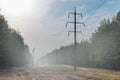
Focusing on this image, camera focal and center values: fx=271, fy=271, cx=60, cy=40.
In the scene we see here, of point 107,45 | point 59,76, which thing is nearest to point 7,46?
point 107,45

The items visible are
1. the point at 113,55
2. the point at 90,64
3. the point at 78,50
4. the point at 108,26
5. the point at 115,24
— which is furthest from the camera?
the point at 78,50

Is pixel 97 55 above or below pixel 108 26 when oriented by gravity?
below

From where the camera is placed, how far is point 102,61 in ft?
285

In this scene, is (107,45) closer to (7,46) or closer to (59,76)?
(7,46)

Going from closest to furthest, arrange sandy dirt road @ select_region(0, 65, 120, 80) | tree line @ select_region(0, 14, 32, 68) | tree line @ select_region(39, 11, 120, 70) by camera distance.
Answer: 1. sandy dirt road @ select_region(0, 65, 120, 80)
2. tree line @ select_region(39, 11, 120, 70)
3. tree line @ select_region(0, 14, 32, 68)

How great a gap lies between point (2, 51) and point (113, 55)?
32.5m

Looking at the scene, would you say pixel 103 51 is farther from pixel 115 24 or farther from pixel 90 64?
pixel 90 64

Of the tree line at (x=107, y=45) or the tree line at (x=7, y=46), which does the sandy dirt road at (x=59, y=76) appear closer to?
the tree line at (x=107, y=45)

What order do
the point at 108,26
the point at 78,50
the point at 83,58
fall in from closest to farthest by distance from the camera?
the point at 108,26
the point at 83,58
the point at 78,50

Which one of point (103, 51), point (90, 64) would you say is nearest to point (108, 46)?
point (103, 51)

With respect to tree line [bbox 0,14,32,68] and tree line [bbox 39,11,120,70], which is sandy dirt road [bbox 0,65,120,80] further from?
tree line [bbox 0,14,32,68]

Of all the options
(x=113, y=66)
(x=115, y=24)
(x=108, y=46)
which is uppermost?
(x=115, y=24)

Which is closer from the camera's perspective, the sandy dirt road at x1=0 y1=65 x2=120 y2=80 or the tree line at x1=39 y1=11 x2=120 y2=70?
the sandy dirt road at x1=0 y1=65 x2=120 y2=80

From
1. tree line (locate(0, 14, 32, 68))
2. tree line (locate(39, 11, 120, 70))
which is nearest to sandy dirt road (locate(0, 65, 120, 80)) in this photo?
tree line (locate(39, 11, 120, 70))
